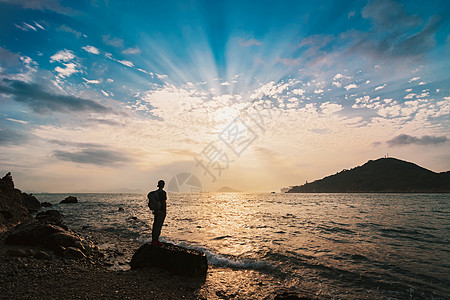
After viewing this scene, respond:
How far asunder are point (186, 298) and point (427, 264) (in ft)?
39.7

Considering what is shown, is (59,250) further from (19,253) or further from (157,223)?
(157,223)

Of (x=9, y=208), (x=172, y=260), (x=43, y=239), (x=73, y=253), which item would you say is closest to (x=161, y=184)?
(x=172, y=260)

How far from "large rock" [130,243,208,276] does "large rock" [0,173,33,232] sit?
15979mm

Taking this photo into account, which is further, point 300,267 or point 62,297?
point 300,267

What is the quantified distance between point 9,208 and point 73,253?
1717 cm

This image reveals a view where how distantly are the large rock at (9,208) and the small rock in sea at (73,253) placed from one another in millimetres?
11701

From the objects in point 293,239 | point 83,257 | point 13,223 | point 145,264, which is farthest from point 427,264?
point 13,223

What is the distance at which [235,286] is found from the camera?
27.5ft

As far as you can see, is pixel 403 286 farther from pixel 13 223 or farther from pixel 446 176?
pixel 446 176

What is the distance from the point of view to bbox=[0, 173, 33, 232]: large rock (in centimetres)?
1841

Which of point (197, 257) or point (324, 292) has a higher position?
point (197, 257)

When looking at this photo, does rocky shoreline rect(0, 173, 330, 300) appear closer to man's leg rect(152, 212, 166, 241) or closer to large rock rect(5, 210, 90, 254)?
large rock rect(5, 210, 90, 254)

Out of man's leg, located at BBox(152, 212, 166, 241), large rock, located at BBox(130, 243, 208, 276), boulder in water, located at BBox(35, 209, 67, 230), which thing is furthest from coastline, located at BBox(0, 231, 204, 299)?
boulder in water, located at BBox(35, 209, 67, 230)

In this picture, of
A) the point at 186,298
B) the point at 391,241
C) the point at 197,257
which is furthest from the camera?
the point at 391,241
